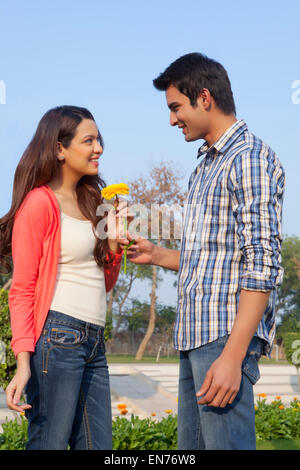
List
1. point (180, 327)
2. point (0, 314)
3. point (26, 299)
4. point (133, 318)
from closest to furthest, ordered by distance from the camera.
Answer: point (180, 327) < point (26, 299) < point (0, 314) < point (133, 318)

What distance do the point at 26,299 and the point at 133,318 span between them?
24034 millimetres

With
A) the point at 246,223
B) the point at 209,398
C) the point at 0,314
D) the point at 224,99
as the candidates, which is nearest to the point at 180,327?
the point at 209,398

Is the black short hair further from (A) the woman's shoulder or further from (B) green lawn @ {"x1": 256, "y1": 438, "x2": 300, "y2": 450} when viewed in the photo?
(B) green lawn @ {"x1": 256, "y1": 438, "x2": 300, "y2": 450}

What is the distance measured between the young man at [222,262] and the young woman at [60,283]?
0.42 m

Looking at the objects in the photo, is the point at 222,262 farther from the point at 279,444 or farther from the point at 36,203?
the point at 279,444

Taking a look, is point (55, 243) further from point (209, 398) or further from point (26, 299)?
point (209, 398)

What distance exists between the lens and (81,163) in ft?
7.57

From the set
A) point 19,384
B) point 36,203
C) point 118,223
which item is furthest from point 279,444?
point 36,203

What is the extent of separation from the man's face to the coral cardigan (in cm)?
61

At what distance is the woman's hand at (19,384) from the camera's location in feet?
6.29

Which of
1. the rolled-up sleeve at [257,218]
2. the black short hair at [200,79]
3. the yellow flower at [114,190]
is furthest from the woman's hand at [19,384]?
the black short hair at [200,79]

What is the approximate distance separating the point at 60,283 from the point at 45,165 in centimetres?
50

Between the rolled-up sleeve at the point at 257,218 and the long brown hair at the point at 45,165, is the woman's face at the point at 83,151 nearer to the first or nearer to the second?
the long brown hair at the point at 45,165

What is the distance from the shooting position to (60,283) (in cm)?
215
